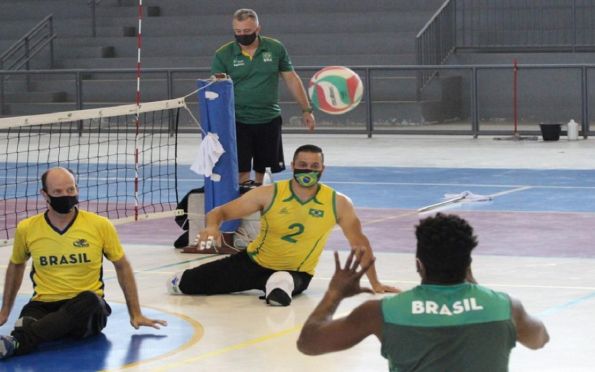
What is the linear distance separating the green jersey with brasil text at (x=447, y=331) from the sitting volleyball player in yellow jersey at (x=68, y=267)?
160 inches

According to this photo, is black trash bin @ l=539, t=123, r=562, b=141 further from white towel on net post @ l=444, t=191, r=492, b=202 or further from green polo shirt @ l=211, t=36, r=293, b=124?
green polo shirt @ l=211, t=36, r=293, b=124

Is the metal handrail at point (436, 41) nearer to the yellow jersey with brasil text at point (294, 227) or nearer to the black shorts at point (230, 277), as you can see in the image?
the black shorts at point (230, 277)

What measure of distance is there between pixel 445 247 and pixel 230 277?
18.7 feet

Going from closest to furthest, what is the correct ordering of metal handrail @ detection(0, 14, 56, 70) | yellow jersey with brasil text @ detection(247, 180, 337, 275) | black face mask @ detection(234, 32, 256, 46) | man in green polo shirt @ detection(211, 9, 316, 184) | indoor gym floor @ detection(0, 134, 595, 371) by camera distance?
indoor gym floor @ detection(0, 134, 595, 371)
yellow jersey with brasil text @ detection(247, 180, 337, 275)
black face mask @ detection(234, 32, 256, 46)
man in green polo shirt @ detection(211, 9, 316, 184)
metal handrail @ detection(0, 14, 56, 70)

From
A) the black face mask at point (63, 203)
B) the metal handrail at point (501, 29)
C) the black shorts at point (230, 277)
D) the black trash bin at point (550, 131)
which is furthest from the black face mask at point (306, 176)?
the metal handrail at point (501, 29)

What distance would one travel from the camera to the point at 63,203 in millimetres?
8648

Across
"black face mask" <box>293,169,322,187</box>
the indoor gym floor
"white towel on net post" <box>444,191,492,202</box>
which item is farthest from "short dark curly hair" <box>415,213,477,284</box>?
"white towel on net post" <box>444,191,492,202</box>

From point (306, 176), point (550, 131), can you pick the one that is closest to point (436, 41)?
point (550, 131)

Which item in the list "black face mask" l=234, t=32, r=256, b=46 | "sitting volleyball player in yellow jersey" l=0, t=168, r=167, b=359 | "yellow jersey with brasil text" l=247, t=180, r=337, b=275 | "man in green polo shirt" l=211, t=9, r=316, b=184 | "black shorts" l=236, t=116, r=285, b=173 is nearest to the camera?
"sitting volleyball player in yellow jersey" l=0, t=168, r=167, b=359

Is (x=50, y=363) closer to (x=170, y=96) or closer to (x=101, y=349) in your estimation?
(x=101, y=349)

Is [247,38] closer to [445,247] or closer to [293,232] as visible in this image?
[293,232]

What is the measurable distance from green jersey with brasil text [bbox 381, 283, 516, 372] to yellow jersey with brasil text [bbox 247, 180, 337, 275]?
16.6ft

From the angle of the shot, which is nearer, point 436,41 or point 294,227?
point 294,227

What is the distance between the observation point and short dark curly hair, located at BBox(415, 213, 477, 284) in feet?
16.0
